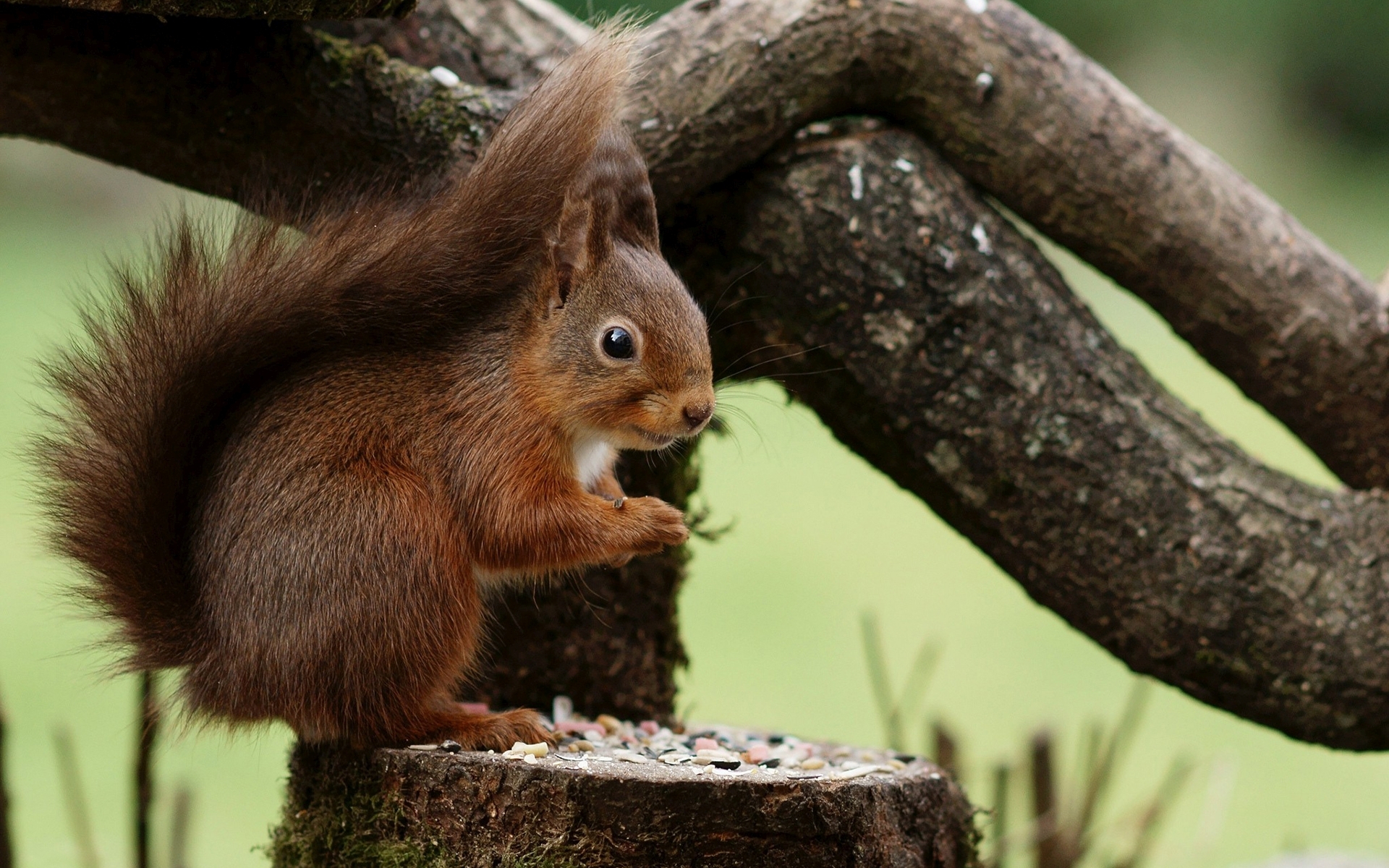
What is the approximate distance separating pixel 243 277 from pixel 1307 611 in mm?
1480

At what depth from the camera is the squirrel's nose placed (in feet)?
3.95

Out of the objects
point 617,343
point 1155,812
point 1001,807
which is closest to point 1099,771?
point 1155,812

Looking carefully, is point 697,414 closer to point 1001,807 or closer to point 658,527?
point 658,527

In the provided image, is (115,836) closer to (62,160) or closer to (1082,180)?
(62,160)

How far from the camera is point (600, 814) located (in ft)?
3.65

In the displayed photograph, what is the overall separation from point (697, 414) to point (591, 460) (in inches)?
8.3

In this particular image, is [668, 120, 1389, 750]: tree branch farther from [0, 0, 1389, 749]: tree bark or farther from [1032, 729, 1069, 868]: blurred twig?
[1032, 729, 1069, 868]: blurred twig

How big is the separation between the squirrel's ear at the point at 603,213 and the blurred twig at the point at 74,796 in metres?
1.09

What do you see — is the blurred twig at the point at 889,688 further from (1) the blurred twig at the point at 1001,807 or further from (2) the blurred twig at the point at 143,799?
(2) the blurred twig at the point at 143,799

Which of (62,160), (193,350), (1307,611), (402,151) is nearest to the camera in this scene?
(193,350)

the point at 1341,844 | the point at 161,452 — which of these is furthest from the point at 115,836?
the point at 1341,844

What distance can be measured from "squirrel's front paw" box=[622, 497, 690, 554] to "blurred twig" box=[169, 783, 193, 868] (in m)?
0.95

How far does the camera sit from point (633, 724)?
5.52ft

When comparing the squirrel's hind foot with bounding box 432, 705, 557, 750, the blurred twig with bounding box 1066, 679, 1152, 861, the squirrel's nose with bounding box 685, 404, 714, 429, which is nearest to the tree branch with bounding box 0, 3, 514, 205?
the squirrel's nose with bounding box 685, 404, 714, 429
